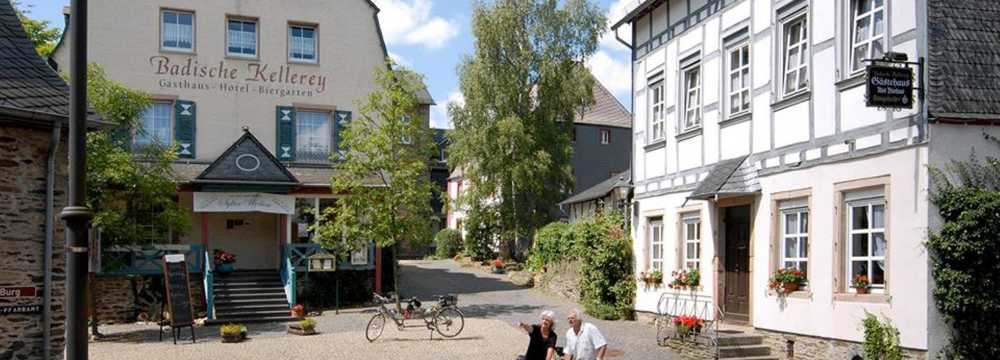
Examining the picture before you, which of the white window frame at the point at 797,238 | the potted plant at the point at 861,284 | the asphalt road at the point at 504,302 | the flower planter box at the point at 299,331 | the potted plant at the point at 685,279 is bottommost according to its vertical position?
the flower planter box at the point at 299,331

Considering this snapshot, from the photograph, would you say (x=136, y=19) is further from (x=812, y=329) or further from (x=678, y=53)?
(x=812, y=329)

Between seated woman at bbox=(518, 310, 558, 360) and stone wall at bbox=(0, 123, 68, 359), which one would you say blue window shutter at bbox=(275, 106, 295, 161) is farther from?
seated woman at bbox=(518, 310, 558, 360)

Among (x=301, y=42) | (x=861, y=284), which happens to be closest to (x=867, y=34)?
(x=861, y=284)

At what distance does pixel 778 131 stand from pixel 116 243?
589 inches

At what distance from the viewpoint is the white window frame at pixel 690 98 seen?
18.0m

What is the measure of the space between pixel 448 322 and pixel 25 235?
29.2 feet

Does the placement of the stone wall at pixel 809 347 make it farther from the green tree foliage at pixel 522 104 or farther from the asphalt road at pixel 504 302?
the green tree foliage at pixel 522 104

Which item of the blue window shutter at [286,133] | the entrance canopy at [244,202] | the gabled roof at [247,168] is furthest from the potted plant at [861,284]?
the blue window shutter at [286,133]

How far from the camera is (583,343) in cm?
1059

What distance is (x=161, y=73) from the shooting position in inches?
1048

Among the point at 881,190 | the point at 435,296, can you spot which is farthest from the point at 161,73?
the point at 881,190

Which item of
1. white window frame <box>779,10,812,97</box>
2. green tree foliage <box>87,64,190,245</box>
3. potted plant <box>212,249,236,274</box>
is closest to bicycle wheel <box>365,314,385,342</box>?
green tree foliage <box>87,64,190,245</box>

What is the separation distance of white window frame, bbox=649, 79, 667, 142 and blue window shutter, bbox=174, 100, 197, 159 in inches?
537

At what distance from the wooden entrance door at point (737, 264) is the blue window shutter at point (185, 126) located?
53.2 feet
